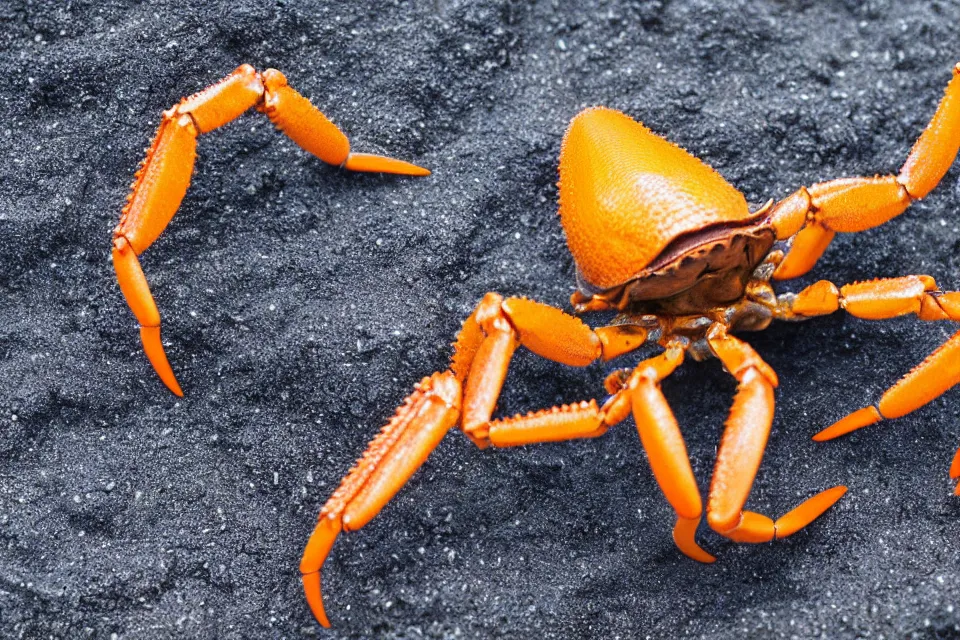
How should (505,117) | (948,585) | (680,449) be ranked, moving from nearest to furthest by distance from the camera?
(680,449) → (948,585) → (505,117)

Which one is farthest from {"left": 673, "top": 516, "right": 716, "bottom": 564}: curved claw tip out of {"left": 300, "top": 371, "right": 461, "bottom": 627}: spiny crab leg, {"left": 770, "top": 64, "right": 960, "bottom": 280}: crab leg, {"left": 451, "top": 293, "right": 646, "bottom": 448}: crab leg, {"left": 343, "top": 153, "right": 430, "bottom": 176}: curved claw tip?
{"left": 343, "top": 153, "right": 430, "bottom": 176}: curved claw tip

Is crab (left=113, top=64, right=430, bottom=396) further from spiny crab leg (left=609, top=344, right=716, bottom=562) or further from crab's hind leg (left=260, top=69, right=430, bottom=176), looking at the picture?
spiny crab leg (left=609, top=344, right=716, bottom=562)

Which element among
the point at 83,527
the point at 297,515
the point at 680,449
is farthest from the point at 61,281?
the point at 680,449

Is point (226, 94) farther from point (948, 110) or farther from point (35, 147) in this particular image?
point (948, 110)

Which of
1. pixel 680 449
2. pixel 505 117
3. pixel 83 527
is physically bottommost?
pixel 83 527

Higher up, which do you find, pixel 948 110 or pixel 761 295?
pixel 948 110

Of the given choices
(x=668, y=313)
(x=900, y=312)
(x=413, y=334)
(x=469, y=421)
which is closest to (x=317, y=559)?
(x=469, y=421)

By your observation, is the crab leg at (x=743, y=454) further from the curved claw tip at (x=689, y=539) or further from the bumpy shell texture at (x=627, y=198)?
the bumpy shell texture at (x=627, y=198)
